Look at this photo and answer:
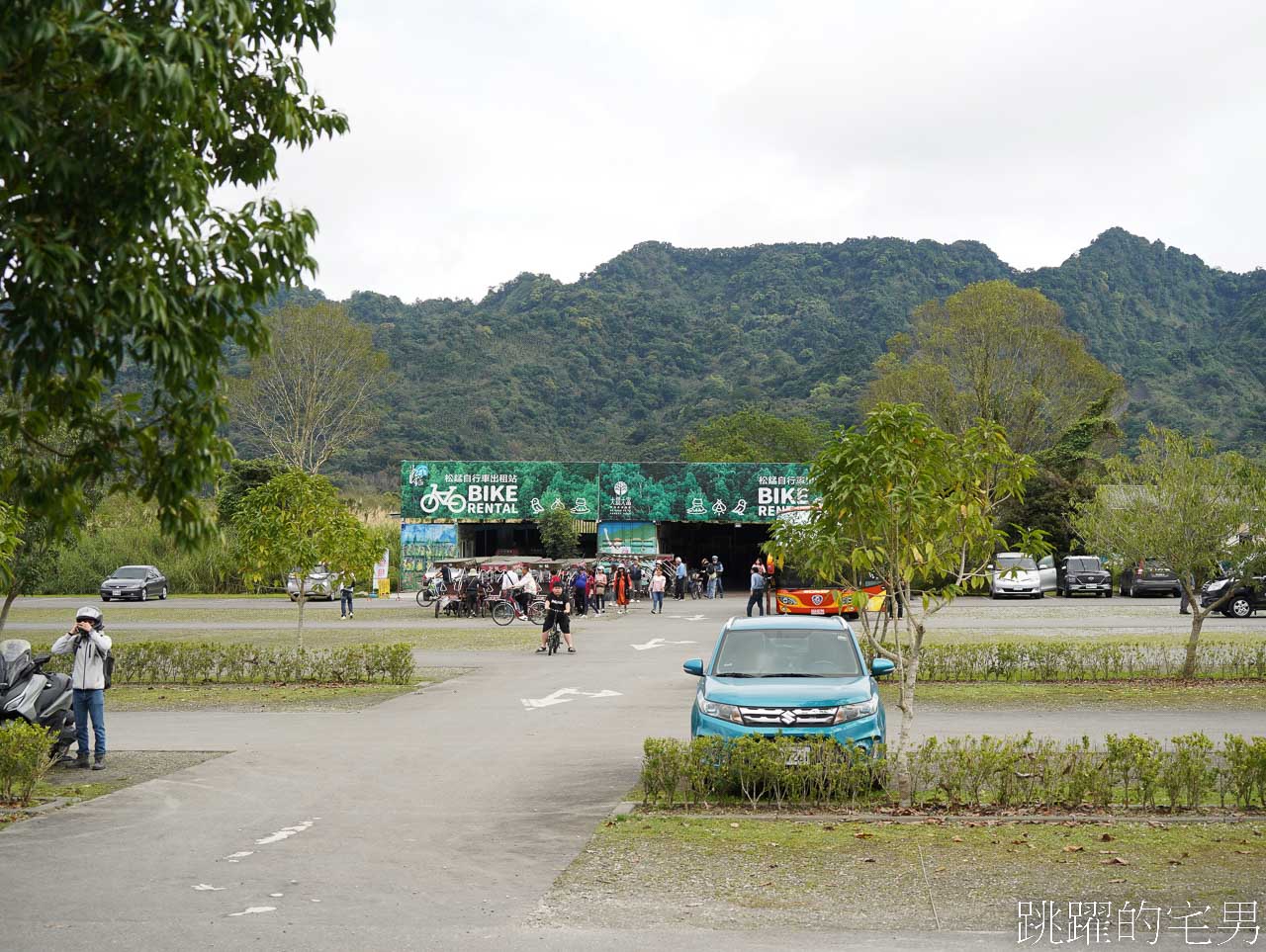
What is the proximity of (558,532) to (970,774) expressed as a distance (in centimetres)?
4595

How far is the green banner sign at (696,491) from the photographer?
2208 inches

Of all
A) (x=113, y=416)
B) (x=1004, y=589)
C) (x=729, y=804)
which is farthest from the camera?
(x=1004, y=589)

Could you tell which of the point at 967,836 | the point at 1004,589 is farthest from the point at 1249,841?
Result: the point at 1004,589

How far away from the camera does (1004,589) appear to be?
48219mm

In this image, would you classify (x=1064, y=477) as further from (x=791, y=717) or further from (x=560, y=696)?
(x=791, y=717)

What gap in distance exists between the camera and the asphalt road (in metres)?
6.95

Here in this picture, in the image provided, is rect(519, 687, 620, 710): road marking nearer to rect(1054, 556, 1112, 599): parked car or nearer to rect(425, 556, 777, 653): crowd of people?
rect(425, 556, 777, 653): crowd of people

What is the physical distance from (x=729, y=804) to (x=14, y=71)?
7373mm

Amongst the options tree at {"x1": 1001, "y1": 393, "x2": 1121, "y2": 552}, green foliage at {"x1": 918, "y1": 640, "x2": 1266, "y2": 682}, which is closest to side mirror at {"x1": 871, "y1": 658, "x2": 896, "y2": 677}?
green foliage at {"x1": 918, "y1": 640, "x2": 1266, "y2": 682}

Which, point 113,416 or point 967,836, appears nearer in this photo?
point 113,416

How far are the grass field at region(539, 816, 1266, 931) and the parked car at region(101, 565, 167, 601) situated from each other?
45.5 meters

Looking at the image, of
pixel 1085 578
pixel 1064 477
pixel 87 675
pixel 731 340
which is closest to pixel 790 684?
pixel 87 675

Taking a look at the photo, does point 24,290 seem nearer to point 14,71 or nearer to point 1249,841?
point 14,71

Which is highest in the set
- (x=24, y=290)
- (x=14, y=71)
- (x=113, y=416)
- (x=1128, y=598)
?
(x=14, y=71)
